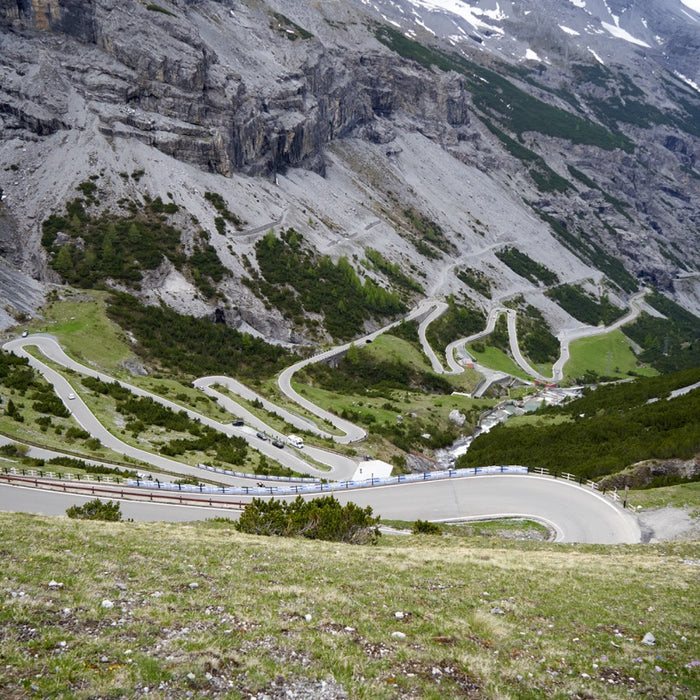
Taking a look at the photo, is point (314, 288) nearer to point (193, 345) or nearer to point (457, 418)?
point (193, 345)

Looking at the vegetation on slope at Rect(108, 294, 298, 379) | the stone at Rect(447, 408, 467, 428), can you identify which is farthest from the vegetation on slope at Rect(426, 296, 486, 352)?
the vegetation on slope at Rect(108, 294, 298, 379)

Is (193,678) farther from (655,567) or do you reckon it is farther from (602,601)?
(655,567)

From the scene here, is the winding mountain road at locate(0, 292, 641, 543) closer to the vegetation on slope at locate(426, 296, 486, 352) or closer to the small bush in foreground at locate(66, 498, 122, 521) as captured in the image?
the small bush in foreground at locate(66, 498, 122, 521)

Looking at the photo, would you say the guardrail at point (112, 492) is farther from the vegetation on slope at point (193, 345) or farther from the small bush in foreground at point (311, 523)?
the vegetation on slope at point (193, 345)

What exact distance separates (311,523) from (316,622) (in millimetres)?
11411

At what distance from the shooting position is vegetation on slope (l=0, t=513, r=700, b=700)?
8.59 m

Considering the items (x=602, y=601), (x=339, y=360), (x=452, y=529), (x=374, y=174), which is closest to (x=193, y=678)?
(x=602, y=601)

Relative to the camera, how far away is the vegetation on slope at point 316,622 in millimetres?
8586

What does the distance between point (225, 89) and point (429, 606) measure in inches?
4945

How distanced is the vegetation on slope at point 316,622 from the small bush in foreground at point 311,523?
414cm

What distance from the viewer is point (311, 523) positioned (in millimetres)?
22312

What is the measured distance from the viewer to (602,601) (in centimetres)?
1433

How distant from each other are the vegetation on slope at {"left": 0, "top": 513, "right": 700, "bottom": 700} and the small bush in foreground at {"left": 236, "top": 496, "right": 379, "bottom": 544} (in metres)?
4.14

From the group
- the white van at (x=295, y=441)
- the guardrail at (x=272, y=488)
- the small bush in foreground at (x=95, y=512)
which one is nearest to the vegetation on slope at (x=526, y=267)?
the white van at (x=295, y=441)
